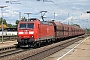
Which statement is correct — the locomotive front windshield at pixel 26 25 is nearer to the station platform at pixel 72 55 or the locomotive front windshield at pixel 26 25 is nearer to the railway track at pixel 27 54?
the railway track at pixel 27 54

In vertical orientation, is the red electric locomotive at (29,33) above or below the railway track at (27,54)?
above

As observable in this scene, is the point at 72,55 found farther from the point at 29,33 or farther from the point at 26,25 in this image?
the point at 26,25

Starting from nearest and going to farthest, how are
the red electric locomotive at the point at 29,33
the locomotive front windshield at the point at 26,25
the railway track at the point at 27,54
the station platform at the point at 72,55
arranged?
the station platform at the point at 72,55 < the railway track at the point at 27,54 < the red electric locomotive at the point at 29,33 < the locomotive front windshield at the point at 26,25

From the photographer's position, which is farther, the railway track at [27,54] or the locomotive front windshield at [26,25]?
the locomotive front windshield at [26,25]

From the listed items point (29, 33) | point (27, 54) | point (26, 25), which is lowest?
point (27, 54)

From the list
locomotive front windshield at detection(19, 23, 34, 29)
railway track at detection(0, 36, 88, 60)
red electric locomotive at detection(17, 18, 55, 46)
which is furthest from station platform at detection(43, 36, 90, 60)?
locomotive front windshield at detection(19, 23, 34, 29)

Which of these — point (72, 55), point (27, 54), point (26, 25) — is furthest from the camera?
Answer: point (26, 25)

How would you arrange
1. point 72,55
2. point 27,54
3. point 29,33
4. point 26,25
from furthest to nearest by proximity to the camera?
point 26,25 → point 29,33 → point 27,54 → point 72,55

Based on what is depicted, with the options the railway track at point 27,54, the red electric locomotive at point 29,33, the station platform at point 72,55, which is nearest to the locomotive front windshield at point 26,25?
the red electric locomotive at point 29,33

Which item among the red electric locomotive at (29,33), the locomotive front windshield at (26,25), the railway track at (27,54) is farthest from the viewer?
the locomotive front windshield at (26,25)

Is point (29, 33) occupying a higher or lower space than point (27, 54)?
higher

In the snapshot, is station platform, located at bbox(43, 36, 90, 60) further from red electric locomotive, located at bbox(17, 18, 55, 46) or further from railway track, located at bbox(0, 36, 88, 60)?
red electric locomotive, located at bbox(17, 18, 55, 46)

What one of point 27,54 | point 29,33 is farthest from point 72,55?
point 29,33

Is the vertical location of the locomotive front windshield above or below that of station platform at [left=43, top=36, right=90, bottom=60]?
above
